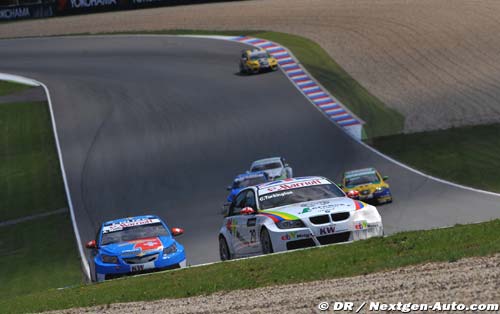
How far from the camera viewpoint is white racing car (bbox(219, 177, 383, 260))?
1490 centimetres

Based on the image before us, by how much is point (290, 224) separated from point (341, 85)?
32.0 m

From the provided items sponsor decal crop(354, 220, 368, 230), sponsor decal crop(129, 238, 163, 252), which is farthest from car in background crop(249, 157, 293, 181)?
sponsor decal crop(354, 220, 368, 230)

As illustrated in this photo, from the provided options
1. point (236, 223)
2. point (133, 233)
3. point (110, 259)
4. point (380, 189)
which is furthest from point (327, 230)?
point (380, 189)

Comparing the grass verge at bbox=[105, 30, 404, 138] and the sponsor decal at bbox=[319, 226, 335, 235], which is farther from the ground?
the sponsor decal at bbox=[319, 226, 335, 235]

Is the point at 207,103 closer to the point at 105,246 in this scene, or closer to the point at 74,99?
the point at 74,99

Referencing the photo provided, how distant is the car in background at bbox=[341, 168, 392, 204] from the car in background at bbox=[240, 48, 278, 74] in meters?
20.0

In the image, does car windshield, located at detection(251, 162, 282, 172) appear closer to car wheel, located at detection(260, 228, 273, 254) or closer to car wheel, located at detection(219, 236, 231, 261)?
car wheel, located at detection(219, 236, 231, 261)

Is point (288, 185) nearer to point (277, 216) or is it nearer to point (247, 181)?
point (277, 216)

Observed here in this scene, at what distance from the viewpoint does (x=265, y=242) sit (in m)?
15.4

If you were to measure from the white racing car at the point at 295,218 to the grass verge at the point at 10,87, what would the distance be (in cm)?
3645

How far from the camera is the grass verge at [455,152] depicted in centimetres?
3176

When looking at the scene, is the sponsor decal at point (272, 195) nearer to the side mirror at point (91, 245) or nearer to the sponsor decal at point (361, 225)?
the sponsor decal at point (361, 225)

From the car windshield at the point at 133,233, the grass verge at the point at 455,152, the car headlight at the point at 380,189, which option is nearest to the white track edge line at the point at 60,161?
the car windshield at the point at 133,233

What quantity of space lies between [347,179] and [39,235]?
31.2ft
